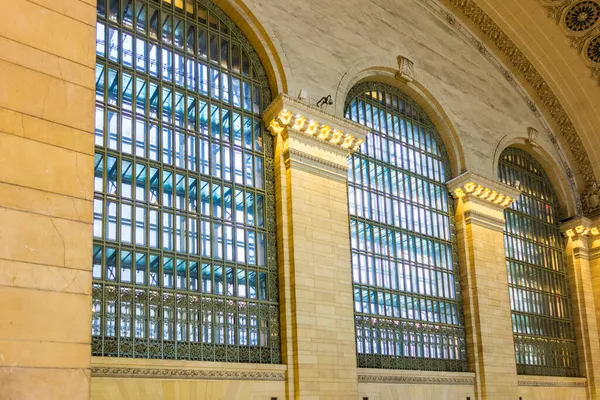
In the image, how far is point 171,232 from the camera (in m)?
14.4

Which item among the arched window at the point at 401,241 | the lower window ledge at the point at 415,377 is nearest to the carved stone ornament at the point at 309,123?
the arched window at the point at 401,241

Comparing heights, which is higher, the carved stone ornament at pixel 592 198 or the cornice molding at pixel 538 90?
the cornice molding at pixel 538 90

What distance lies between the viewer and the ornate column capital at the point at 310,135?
16688 millimetres

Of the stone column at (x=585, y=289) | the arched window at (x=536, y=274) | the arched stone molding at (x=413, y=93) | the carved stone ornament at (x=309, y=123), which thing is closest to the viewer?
the carved stone ornament at (x=309, y=123)

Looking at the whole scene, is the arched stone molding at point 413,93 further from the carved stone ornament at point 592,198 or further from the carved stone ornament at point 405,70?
the carved stone ornament at point 592,198

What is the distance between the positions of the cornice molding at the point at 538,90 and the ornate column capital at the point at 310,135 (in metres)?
8.72

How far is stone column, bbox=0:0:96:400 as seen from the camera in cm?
661

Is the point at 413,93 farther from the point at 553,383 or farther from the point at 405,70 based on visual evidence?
the point at 553,383

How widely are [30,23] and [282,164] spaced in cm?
966

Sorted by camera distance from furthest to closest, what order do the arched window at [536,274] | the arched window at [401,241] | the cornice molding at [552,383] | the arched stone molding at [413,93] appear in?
the arched window at [536,274], the cornice molding at [552,383], the arched stone molding at [413,93], the arched window at [401,241]

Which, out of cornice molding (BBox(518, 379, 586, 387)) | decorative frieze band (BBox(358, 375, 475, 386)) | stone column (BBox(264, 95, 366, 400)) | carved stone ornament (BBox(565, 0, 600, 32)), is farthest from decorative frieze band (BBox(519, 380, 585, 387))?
carved stone ornament (BBox(565, 0, 600, 32))

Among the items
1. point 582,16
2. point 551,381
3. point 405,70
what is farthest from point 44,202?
point 582,16

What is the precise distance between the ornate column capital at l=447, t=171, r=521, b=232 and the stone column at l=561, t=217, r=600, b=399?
5033 mm

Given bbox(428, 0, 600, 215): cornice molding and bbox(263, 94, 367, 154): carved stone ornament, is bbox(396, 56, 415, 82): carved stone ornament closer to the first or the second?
bbox(263, 94, 367, 154): carved stone ornament
